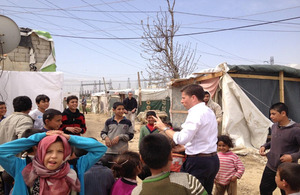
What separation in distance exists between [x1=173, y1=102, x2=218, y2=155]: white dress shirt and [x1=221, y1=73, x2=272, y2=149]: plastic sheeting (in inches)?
181

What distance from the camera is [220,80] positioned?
7.21m

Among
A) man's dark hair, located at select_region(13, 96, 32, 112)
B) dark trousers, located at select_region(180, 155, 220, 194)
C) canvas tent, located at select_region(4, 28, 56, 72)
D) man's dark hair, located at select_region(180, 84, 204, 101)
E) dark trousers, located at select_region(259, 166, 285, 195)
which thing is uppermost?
canvas tent, located at select_region(4, 28, 56, 72)

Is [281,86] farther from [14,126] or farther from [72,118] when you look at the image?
[14,126]

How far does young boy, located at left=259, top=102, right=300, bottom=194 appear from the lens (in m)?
2.82

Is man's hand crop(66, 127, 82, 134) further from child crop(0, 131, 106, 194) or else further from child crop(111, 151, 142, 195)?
child crop(0, 131, 106, 194)

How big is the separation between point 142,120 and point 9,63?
345 inches

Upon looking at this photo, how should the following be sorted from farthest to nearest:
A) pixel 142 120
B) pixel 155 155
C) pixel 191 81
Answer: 1. pixel 142 120
2. pixel 191 81
3. pixel 155 155

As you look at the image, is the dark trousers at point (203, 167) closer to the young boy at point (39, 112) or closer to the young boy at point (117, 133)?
the young boy at point (117, 133)

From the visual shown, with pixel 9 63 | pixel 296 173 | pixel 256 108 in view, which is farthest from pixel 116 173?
pixel 9 63

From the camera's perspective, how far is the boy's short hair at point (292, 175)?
2025mm

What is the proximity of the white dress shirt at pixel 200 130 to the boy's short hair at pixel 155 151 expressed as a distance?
712mm

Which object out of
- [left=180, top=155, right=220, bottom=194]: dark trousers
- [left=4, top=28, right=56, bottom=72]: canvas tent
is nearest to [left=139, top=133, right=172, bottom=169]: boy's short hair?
[left=180, top=155, right=220, bottom=194]: dark trousers

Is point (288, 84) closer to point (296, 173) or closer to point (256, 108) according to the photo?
point (256, 108)

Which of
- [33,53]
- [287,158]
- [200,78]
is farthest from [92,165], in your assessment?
[33,53]
